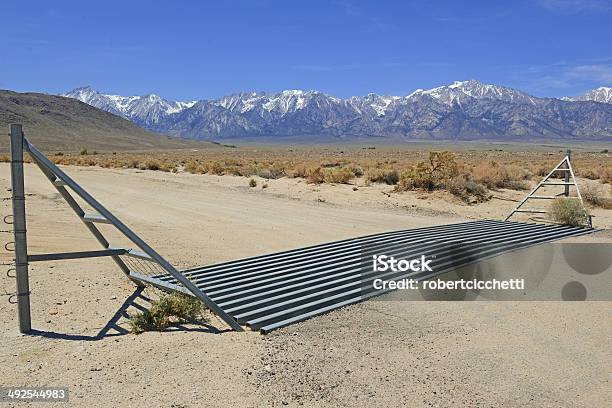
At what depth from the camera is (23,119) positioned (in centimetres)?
11100

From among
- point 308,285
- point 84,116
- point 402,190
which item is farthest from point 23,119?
point 308,285

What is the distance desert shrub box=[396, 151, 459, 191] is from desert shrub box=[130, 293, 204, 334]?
1336cm

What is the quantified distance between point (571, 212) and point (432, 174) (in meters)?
6.33

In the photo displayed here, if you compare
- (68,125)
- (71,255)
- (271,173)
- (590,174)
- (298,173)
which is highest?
(68,125)

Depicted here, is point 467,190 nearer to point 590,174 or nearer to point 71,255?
point 590,174

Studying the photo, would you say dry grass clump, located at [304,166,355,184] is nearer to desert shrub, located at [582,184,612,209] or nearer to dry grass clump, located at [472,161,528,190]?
dry grass clump, located at [472,161,528,190]

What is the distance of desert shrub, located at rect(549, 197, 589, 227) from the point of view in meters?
12.5

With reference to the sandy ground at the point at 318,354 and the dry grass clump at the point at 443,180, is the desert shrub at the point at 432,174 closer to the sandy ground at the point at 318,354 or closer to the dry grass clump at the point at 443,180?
the dry grass clump at the point at 443,180

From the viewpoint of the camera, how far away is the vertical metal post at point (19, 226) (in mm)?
5066

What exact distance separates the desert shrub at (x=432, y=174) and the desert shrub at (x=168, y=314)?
13.4m

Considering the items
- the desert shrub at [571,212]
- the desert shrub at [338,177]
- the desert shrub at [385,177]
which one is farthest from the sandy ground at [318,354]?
the desert shrub at [385,177]

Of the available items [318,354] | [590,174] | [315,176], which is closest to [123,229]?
[318,354]

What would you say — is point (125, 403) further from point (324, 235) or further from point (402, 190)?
point (402, 190)

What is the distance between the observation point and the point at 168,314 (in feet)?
18.3
